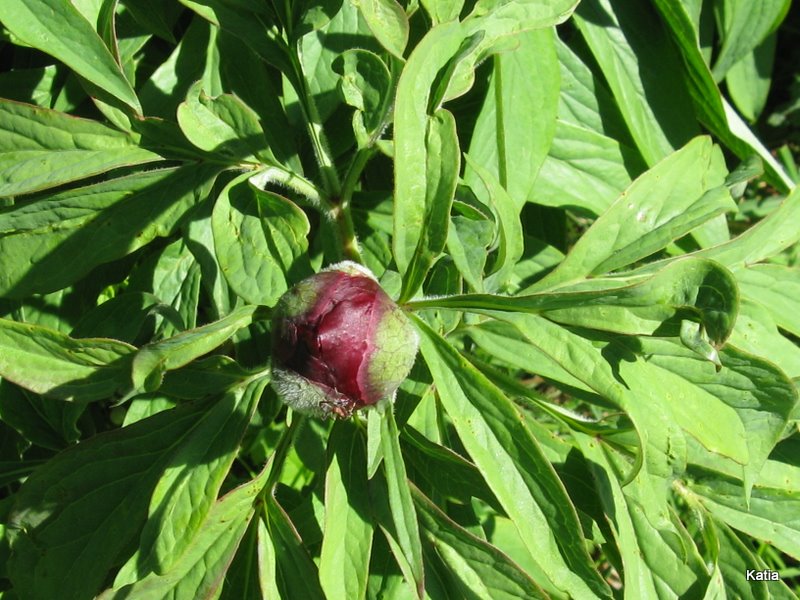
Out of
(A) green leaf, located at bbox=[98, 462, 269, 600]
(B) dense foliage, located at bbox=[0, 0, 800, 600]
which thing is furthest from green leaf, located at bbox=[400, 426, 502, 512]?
(A) green leaf, located at bbox=[98, 462, 269, 600]

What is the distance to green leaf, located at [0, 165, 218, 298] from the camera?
129 cm

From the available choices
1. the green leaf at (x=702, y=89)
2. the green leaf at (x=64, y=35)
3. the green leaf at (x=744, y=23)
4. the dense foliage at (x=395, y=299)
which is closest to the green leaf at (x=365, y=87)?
the dense foliage at (x=395, y=299)

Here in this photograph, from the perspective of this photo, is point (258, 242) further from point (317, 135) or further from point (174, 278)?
point (174, 278)

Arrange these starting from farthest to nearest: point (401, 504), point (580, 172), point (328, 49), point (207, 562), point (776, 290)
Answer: point (580, 172) < point (776, 290) < point (328, 49) < point (207, 562) < point (401, 504)

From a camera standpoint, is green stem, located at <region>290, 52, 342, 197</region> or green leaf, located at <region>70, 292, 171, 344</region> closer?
green stem, located at <region>290, 52, 342, 197</region>

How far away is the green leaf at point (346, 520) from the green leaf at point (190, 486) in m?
0.16

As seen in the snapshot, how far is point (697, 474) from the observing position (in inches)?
58.2

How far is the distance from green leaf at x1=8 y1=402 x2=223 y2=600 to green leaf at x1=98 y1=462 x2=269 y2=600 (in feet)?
0.26

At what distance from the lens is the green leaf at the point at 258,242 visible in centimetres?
123

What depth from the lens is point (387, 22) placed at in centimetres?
112

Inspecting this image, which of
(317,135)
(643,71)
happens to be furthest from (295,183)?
(643,71)

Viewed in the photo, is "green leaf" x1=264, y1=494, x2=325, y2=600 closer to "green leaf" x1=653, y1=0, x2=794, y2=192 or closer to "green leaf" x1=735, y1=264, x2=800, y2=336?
"green leaf" x1=735, y1=264, x2=800, y2=336

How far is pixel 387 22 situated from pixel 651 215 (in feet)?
1.85

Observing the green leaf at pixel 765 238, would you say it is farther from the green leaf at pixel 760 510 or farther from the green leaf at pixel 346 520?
the green leaf at pixel 346 520
